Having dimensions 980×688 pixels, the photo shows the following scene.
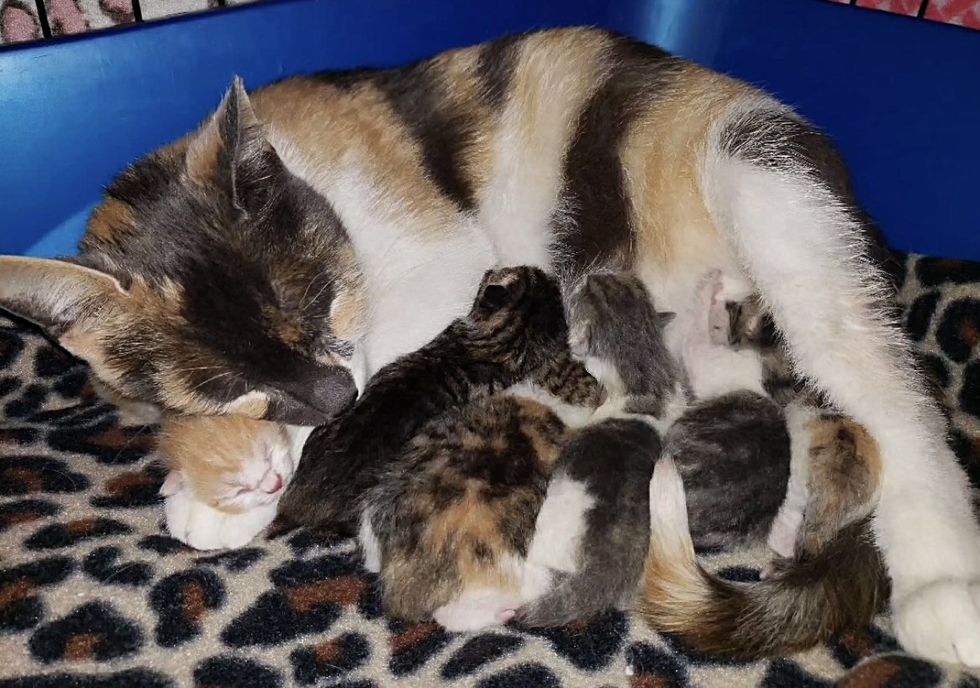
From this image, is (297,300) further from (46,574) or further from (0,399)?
(0,399)

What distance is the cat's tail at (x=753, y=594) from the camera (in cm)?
133

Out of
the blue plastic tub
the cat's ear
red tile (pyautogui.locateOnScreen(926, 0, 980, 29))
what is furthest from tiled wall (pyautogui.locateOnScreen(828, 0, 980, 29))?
the cat's ear

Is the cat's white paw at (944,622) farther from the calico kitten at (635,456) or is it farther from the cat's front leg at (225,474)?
the cat's front leg at (225,474)

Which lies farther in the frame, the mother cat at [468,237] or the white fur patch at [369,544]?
the white fur patch at [369,544]

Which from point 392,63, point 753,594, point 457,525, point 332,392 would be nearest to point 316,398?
point 332,392

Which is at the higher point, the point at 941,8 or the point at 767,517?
the point at 941,8

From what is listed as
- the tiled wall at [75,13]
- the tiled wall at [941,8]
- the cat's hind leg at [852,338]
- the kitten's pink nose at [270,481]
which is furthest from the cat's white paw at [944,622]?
the tiled wall at [941,8]

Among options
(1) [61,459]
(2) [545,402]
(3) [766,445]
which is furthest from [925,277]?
A: (1) [61,459]

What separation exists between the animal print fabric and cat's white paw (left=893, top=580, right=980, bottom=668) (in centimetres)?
3

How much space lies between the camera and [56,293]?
128cm

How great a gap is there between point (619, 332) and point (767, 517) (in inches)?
16.1

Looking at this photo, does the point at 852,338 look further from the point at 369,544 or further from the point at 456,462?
the point at 369,544

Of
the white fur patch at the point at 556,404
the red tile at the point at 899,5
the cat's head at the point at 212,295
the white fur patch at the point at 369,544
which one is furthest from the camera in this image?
the red tile at the point at 899,5

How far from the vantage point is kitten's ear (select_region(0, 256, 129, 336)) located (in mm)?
1225
